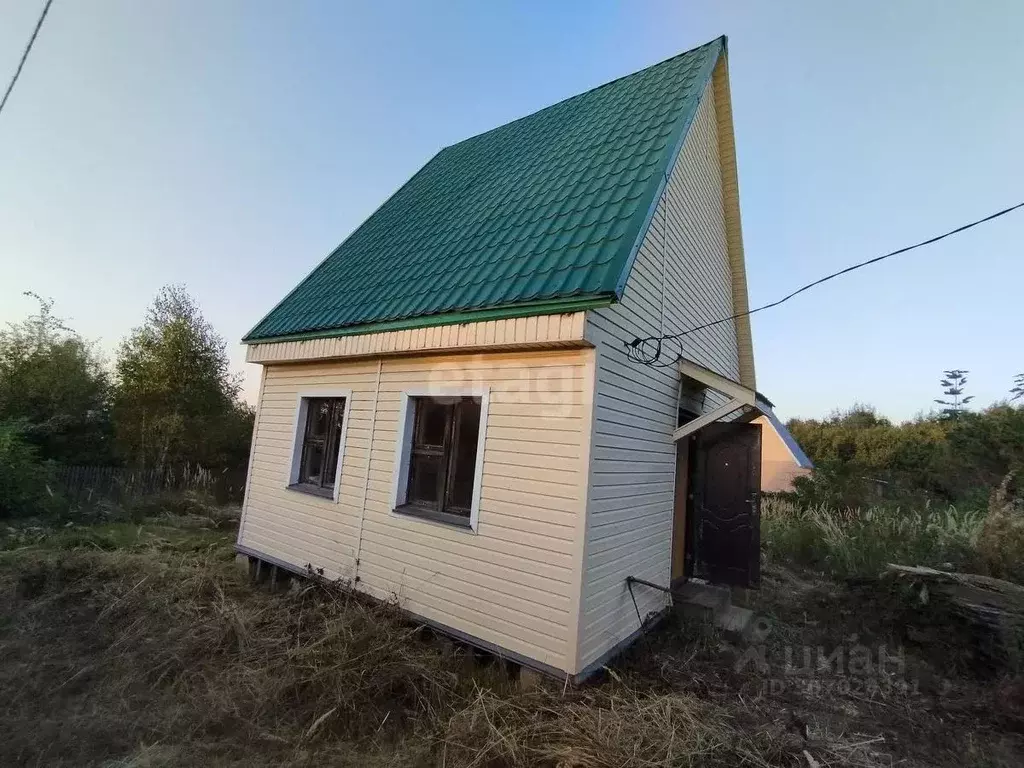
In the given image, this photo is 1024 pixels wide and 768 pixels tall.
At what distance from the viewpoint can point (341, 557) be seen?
5824mm

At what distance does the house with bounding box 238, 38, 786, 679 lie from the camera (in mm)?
4199

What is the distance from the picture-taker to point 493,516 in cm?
453

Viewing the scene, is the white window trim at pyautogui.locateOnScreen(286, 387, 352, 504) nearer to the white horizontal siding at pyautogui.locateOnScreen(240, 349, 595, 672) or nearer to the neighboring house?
the white horizontal siding at pyautogui.locateOnScreen(240, 349, 595, 672)

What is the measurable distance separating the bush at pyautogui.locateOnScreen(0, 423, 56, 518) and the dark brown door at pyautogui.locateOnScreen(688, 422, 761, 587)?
550 inches

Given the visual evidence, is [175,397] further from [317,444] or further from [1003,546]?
[1003,546]

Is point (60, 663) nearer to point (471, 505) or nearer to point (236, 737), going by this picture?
point (236, 737)

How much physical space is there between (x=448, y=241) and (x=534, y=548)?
13.4 ft

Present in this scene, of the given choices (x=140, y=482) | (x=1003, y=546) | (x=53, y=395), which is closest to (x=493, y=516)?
(x=1003, y=546)

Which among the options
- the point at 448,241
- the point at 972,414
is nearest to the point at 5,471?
the point at 448,241

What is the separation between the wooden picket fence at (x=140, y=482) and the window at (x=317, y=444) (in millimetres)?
9217

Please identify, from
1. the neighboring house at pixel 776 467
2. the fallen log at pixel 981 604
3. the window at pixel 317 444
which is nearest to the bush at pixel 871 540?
the fallen log at pixel 981 604

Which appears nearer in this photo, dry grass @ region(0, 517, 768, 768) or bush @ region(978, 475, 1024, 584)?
dry grass @ region(0, 517, 768, 768)

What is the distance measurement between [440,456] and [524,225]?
2810 mm

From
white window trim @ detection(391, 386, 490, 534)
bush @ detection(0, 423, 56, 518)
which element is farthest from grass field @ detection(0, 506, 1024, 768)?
bush @ detection(0, 423, 56, 518)
